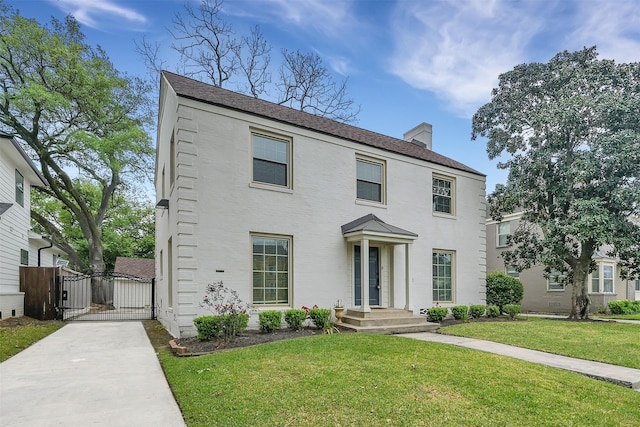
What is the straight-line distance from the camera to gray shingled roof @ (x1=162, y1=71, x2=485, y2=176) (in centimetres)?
980

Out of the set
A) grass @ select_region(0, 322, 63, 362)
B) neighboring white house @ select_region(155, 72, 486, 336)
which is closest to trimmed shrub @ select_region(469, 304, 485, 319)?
neighboring white house @ select_region(155, 72, 486, 336)

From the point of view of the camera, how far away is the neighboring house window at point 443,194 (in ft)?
45.0

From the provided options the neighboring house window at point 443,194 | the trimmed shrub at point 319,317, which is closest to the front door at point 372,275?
the trimmed shrub at point 319,317

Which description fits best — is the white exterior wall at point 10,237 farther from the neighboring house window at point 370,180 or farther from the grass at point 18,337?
the neighboring house window at point 370,180

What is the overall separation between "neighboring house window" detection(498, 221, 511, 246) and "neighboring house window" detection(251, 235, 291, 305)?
17.3m

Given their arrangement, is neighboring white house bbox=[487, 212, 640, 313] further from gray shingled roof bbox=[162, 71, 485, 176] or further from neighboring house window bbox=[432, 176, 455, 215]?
gray shingled roof bbox=[162, 71, 485, 176]

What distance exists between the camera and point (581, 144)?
1452 cm

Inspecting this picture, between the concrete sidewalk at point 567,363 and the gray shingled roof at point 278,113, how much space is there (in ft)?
21.8

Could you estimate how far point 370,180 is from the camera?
12164 mm

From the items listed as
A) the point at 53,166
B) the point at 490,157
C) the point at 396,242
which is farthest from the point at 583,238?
the point at 53,166

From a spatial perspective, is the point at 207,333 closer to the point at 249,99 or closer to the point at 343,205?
the point at 343,205

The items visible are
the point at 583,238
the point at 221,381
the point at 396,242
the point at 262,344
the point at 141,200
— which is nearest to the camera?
the point at 221,381

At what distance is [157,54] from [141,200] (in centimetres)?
1589

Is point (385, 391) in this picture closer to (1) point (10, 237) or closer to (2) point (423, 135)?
(2) point (423, 135)
